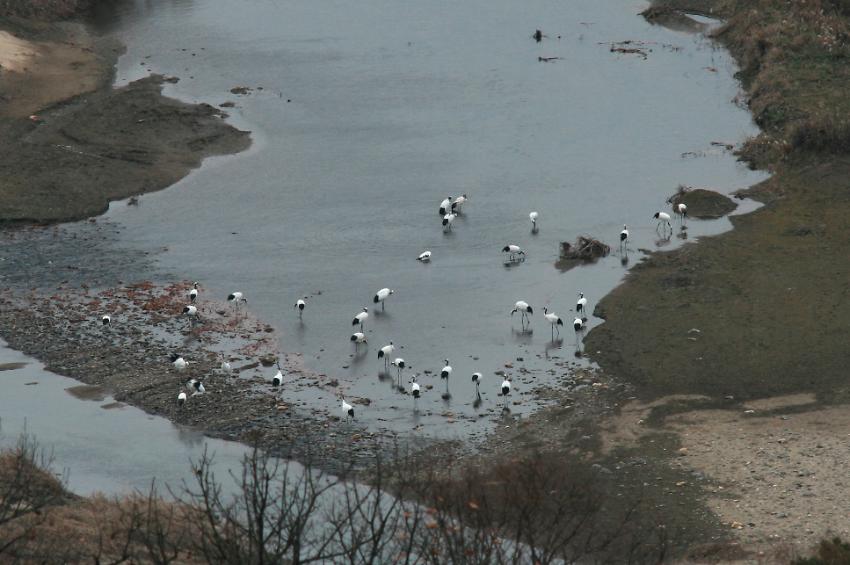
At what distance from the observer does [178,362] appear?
45.0m

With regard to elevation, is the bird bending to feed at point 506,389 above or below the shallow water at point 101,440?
above

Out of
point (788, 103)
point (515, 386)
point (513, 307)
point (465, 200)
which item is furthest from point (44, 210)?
point (788, 103)

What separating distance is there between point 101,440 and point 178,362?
429 cm

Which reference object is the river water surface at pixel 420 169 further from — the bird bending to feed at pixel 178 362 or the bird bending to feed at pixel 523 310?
the bird bending to feed at pixel 178 362

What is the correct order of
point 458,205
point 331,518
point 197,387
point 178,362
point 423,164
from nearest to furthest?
point 331,518, point 197,387, point 178,362, point 458,205, point 423,164

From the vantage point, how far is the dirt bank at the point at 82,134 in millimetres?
62281

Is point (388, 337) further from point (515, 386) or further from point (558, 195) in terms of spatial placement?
point (558, 195)

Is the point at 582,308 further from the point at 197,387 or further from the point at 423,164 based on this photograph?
the point at 423,164

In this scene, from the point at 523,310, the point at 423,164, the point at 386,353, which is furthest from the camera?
the point at 423,164

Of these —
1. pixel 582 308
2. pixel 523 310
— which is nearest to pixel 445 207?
pixel 523 310

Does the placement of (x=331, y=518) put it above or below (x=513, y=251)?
above

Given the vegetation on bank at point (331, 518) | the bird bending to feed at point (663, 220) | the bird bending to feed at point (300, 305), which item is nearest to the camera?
the vegetation on bank at point (331, 518)

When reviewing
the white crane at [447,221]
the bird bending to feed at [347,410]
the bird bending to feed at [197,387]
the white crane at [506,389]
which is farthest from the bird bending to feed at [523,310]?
the bird bending to feed at [197,387]

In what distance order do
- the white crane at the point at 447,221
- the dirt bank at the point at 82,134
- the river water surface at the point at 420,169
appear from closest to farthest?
the river water surface at the point at 420,169, the white crane at the point at 447,221, the dirt bank at the point at 82,134
